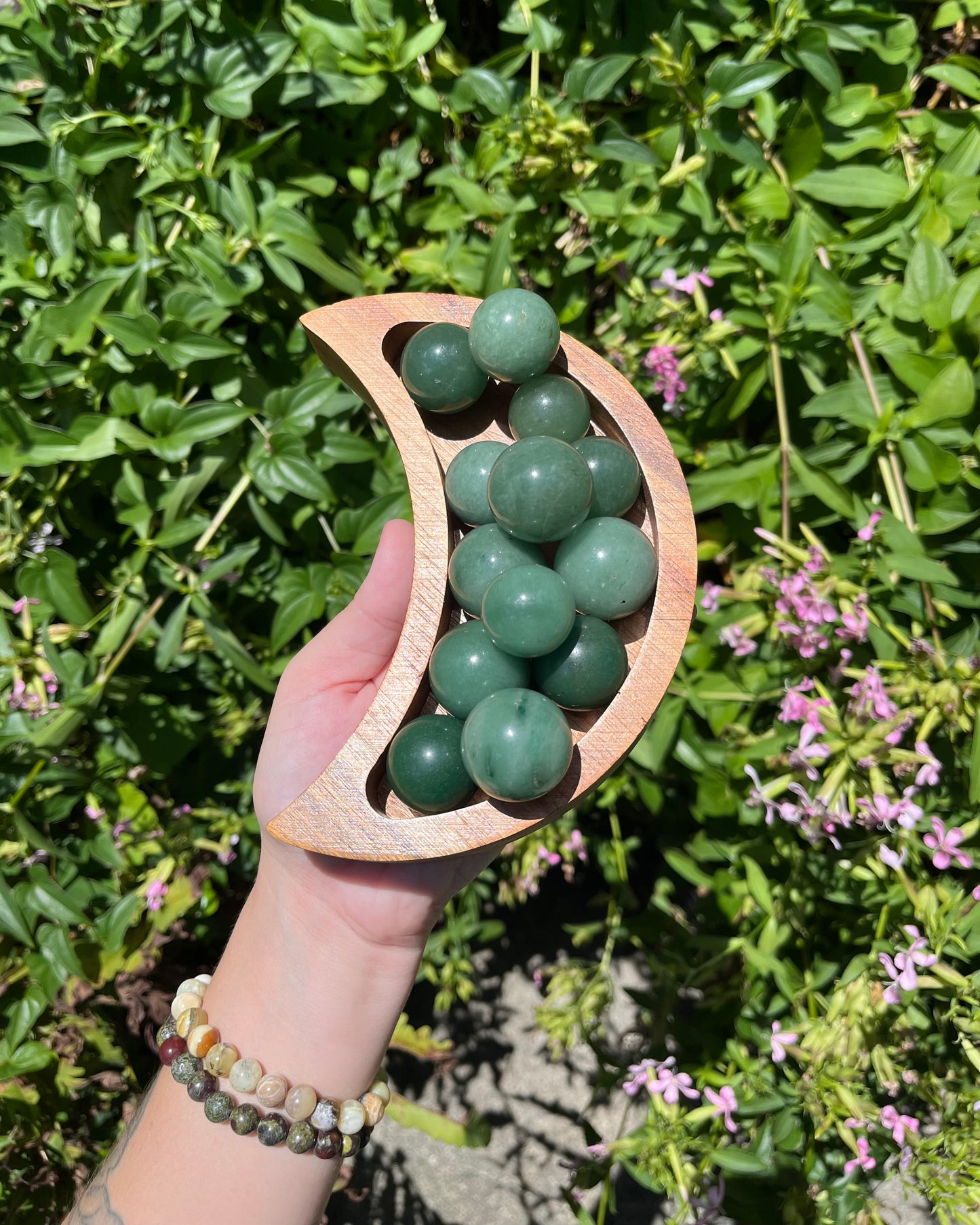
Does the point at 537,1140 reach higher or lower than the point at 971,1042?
lower

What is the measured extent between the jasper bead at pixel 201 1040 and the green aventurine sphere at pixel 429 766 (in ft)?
1.57

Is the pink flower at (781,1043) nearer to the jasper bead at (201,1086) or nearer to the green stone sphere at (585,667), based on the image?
the green stone sphere at (585,667)

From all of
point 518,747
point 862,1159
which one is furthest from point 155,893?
point 862,1159

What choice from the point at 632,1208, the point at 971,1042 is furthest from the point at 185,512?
the point at 632,1208

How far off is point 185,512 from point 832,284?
1.06 metres

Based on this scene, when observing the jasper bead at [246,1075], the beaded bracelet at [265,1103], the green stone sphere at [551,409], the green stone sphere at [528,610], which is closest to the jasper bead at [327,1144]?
the beaded bracelet at [265,1103]

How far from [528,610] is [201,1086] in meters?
0.76

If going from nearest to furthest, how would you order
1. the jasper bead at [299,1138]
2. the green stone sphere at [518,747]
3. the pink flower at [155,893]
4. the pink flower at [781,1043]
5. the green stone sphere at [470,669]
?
1. the green stone sphere at [518,747]
2. the green stone sphere at [470,669]
3. the jasper bead at [299,1138]
4. the pink flower at [781,1043]
5. the pink flower at [155,893]

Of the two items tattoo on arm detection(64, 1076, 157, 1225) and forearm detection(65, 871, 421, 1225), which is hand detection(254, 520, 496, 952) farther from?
tattoo on arm detection(64, 1076, 157, 1225)

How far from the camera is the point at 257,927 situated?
3.78ft

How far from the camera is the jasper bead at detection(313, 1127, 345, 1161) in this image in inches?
41.7

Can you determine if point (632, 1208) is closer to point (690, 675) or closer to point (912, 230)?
point (690, 675)

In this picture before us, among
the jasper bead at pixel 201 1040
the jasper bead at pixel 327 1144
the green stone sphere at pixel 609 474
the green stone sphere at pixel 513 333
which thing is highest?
the green stone sphere at pixel 513 333

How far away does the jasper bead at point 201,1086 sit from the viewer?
1.07 metres
